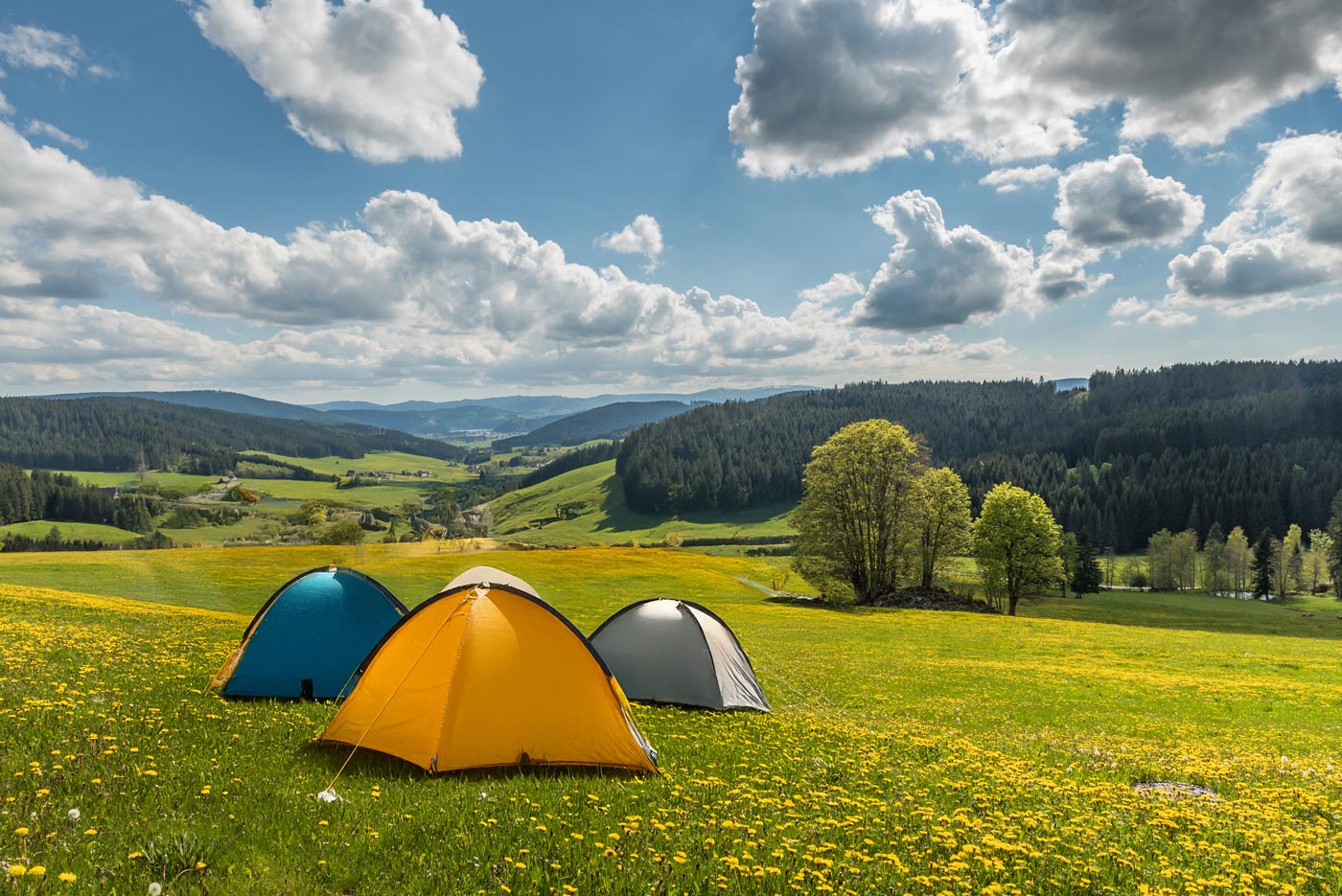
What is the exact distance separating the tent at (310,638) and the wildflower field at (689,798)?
657 millimetres

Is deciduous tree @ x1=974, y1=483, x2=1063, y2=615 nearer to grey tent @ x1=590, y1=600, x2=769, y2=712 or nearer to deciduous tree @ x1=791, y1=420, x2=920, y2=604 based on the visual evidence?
deciduous tree @ x1=791, y1=420, x2=920, y2=604

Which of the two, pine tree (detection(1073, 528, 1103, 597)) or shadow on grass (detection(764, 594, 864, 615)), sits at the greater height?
shadow on grass (detection(764, 594, 864, 615))

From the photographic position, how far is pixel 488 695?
10398mm

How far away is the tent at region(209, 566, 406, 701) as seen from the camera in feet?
45.6

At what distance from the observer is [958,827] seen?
8.93 m

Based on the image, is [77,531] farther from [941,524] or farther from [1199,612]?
[1199,612]

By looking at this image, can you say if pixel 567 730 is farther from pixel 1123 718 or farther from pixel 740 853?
pixel 1123 718

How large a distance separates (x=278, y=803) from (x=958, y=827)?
8818 millimetres

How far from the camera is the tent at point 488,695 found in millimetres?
10188

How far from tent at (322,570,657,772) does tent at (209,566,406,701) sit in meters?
3.80

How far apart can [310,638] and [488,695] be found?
648cm

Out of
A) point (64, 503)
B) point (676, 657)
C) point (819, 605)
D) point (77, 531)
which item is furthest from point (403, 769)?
point (64, 503)

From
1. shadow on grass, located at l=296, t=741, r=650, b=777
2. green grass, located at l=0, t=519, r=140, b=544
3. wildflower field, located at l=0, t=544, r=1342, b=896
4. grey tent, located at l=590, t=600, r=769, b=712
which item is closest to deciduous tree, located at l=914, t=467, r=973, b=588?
wildflower field, located at l=0, t=544, r=1342, b=896

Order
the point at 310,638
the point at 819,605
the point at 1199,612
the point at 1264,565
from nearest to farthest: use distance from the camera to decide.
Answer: the point at 310,638
the point at 819,605
the point at 1199,612
the point at 1264,565
